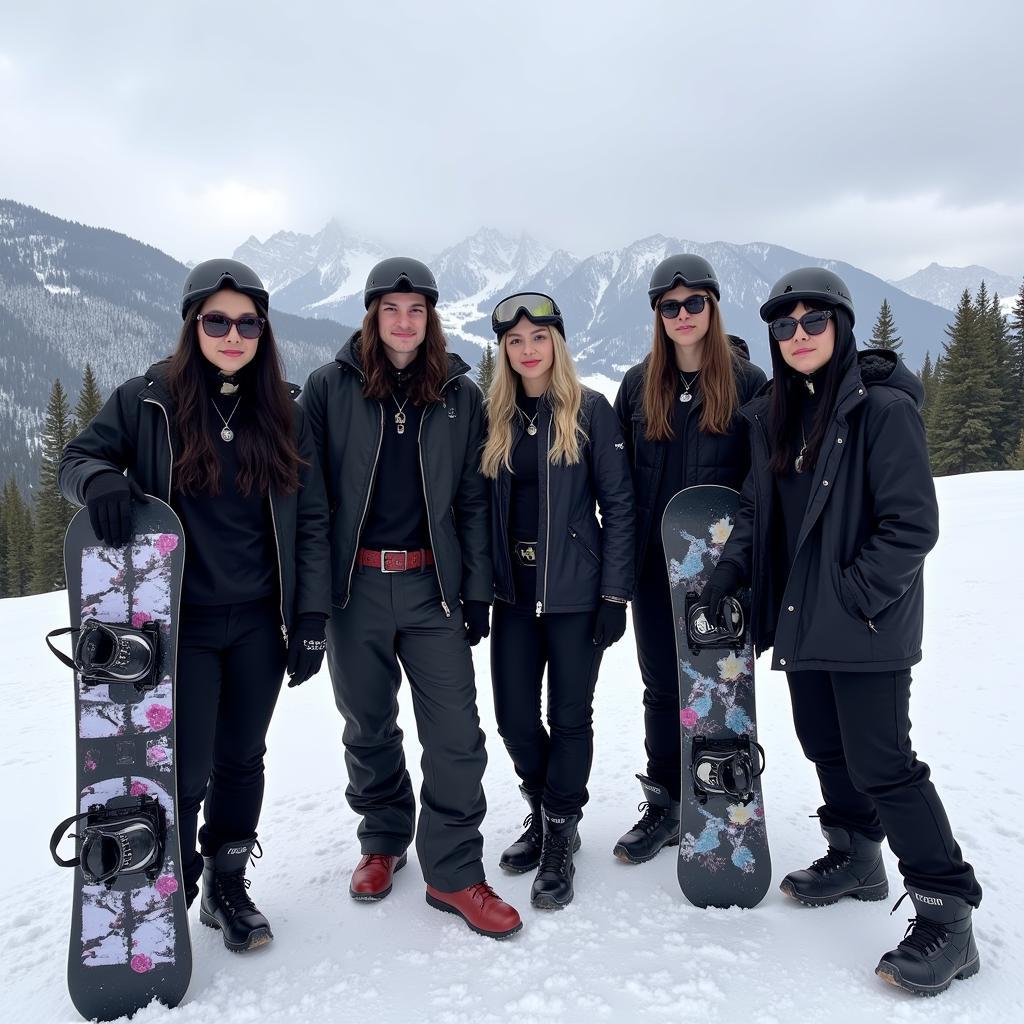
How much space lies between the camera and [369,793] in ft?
11.2

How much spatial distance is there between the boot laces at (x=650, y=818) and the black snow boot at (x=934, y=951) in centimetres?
118

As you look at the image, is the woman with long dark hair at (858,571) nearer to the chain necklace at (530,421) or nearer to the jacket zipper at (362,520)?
the chain necklace at (530,421)

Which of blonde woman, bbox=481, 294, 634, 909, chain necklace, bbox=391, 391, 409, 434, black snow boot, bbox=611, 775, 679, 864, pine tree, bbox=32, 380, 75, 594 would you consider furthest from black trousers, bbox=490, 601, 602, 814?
pine tree, bbox=32, 380, 75, 594

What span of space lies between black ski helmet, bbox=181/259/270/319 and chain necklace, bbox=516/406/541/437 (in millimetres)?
1271

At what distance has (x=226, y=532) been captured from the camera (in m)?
2.88

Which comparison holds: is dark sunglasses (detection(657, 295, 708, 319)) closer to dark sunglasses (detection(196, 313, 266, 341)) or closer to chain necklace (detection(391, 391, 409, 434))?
chain necklace (detection(391, 391, 409, 434))

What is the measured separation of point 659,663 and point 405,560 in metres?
1.39

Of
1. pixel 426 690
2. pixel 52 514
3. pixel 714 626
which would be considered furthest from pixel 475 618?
pixel 52 514

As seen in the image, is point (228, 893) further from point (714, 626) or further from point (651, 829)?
point (714, 626)

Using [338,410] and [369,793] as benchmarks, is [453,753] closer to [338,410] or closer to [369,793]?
[369,793]

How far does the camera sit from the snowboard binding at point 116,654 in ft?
8.36

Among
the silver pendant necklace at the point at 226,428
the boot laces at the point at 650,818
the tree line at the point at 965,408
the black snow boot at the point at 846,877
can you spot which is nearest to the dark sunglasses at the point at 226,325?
the silver pendant necklace at the point at 226,428

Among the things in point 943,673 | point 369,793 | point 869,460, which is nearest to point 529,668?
point 369,793

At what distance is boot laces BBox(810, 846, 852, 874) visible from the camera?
10.0 ft
